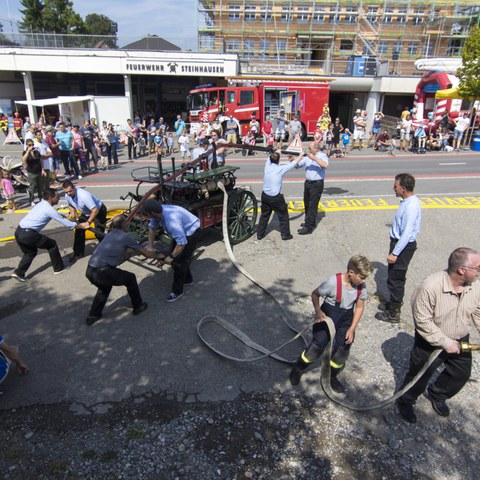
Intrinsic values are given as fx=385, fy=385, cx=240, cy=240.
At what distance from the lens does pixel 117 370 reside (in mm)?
4223

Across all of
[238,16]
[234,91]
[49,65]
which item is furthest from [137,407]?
[238,16]

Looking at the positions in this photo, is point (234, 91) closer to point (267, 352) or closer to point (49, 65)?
point (49, 65)

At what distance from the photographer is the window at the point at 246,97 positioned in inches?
838

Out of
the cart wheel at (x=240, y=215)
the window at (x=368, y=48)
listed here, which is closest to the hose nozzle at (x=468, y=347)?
the cart wheel at (x=240, y=215)

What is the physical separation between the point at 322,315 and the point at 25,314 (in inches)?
160

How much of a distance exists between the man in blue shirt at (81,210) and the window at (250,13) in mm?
36169

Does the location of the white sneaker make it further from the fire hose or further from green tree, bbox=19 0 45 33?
green tree, bbox=19 0 45 33

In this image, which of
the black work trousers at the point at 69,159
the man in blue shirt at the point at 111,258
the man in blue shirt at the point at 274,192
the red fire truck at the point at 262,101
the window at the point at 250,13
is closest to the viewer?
the man in blue shirt at the point at 111,258

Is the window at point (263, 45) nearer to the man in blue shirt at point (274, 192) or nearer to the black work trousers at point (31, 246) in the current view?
the man in blue shirt at point (274, 192)

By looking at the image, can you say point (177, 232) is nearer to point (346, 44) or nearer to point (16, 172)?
point (16, 172)

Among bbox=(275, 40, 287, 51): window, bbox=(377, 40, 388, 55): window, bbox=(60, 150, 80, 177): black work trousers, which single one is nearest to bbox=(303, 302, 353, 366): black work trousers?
bbox=(60, 150, 80, 177): black work trousers

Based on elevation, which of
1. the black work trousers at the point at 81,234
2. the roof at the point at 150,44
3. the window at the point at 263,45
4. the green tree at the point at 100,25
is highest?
the green tree at the point at 100,25

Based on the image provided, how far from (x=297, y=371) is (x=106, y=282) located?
2.57 m

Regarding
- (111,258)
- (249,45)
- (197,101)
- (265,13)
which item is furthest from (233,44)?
(111,258)
